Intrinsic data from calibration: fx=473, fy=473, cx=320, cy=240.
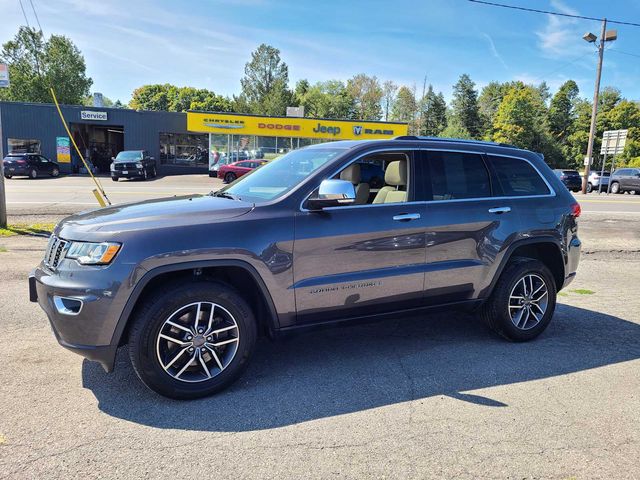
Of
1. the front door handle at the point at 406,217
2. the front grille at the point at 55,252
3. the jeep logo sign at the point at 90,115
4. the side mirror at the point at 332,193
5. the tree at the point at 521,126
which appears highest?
the tree at the point at 521,126

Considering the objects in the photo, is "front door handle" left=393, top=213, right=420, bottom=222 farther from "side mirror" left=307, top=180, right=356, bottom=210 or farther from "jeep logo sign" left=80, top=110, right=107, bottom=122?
"jeep logo sign" left=80, top=110, right=107, bottom=122

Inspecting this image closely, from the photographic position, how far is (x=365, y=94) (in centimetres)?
9400

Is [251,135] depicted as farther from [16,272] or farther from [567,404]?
[567,404]

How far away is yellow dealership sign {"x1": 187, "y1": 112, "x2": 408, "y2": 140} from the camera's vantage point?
36.8 metres

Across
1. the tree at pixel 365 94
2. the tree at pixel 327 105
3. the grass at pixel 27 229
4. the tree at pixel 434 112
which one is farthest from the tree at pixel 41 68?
the grass at pixel 27 229

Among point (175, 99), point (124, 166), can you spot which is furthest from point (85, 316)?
point (175, 99)

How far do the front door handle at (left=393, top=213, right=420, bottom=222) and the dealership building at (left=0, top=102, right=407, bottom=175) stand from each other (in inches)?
1245

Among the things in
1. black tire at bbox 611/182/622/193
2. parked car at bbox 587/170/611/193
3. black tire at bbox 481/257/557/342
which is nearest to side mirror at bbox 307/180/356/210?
black tire at bbox 481/257/557/342

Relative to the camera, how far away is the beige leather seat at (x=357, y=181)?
424cm

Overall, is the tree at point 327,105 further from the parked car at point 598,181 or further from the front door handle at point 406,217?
the front door handle at point 406,217

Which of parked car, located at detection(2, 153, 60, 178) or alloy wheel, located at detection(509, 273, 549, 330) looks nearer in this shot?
alloy wheel, located at detection(509, 273, 549, 330)

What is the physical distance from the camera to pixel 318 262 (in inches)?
140

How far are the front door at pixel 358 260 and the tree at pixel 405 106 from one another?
94.0 m

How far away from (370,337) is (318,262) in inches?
56.3
